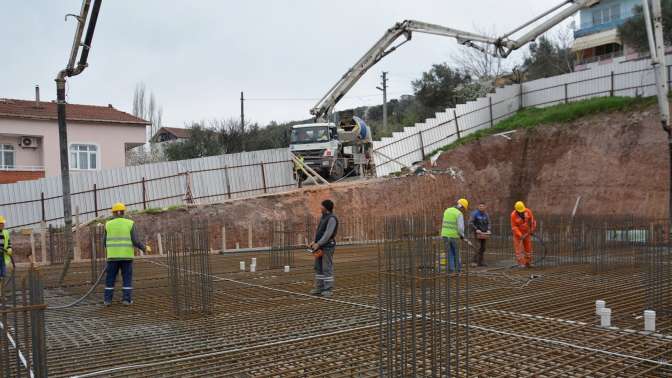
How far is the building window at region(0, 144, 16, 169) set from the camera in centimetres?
2437

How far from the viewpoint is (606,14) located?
3909cm

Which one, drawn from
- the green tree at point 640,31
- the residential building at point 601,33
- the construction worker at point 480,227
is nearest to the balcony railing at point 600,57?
the residential building at point 601,33

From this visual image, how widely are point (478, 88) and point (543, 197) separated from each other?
40.3 ft

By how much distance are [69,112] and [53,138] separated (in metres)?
1.77

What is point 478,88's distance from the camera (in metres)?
31.3

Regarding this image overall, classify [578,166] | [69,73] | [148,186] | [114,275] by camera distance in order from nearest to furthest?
[114,275] → [69,73] → [148,186] → [578,166]

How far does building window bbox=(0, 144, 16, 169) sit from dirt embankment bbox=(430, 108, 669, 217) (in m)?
18.1

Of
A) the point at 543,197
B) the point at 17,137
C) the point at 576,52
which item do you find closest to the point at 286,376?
the point at 543,197

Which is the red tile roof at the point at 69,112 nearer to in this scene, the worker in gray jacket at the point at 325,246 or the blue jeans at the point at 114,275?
the blue jeans at the point at 114,275

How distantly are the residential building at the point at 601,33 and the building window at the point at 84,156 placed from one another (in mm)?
31012

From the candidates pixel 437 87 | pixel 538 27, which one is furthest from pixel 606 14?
pixel 538 27

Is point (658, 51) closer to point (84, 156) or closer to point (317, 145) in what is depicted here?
point (317, 145)

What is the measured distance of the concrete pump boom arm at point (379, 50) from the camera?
21812 mm

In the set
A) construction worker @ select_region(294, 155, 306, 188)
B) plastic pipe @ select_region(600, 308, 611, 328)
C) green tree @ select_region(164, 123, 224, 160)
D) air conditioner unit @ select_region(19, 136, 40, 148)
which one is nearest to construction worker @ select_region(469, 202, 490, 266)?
plastic pipe @ select_region(600, 308, 611, 328)
